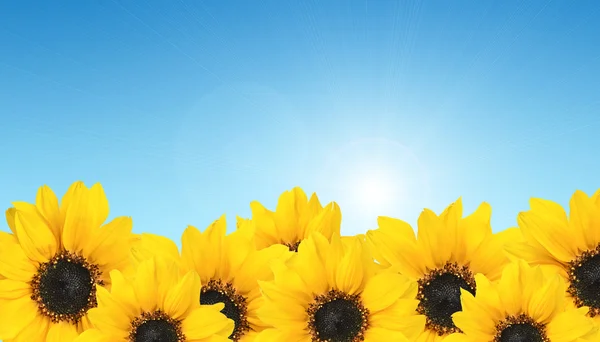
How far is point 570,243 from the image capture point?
2594 mm

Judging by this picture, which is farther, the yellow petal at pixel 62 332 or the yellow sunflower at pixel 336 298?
the yellow petal at pixel 62 332

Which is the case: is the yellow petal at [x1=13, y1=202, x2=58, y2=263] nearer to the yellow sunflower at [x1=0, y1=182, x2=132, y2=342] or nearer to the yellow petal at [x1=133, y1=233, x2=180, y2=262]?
the yellow sunflower at [x1=0, y1=182, x2=132, y2=342]

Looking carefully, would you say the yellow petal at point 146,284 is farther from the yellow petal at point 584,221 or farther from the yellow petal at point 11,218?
the yellow petal at point 584,221

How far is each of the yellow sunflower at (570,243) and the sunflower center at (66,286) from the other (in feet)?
5.22

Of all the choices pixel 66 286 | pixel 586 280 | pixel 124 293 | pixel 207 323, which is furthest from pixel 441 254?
pixel 66 286

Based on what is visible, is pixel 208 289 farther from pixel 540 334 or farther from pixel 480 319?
pixel 540 334

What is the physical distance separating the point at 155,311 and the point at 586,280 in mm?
1580

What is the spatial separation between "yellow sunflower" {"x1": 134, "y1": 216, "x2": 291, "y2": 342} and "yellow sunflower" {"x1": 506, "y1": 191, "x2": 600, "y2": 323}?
88 cm

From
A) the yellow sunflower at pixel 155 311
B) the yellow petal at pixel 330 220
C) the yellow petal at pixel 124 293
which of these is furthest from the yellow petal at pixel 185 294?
the yellow petal at pixel 330 220

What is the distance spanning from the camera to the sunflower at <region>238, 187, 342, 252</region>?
2832 millimetres

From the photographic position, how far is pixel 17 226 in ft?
8.67

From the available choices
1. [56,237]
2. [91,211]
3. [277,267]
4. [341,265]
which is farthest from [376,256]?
[56,237]

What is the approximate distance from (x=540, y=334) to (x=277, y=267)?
961mm

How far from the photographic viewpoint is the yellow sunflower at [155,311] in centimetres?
232
